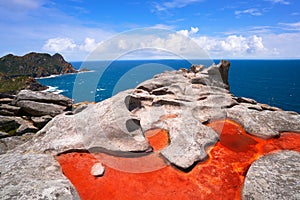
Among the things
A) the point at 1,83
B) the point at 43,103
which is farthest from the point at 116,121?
the point at 1,83

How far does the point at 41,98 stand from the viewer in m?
33.6

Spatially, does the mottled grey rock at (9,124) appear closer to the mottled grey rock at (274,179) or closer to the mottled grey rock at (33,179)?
the mottled grey rock at (33,179)

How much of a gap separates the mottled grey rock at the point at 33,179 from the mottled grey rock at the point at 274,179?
10.2m

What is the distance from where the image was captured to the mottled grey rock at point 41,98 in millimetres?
32884

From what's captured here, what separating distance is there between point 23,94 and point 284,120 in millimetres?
36021

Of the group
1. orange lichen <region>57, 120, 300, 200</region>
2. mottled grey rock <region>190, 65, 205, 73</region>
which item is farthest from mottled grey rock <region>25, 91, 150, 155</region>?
mottled grey rock <region>190, 65, 205, 73</region>

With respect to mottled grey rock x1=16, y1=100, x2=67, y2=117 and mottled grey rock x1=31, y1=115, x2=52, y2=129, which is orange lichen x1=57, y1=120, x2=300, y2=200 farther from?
mottled grey rock x1=16, y1=100, x2=67, y2=117

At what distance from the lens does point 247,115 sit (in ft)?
76.7

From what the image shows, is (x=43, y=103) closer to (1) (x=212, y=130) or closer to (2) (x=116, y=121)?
(2) (x=116, y=121)

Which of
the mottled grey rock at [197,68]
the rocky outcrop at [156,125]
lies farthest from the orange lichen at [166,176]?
the mottled grey rock at [197,68]

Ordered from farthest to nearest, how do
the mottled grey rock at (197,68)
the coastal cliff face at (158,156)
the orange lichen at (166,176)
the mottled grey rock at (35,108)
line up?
1. the mottled grey rock at (197,68)
2. the mottled grey rock at (35,108)
3. the orange lichen at (166,176)
4. the coastal cliff face at (158,156)

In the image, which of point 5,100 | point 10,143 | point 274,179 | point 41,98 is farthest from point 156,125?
point 5,100

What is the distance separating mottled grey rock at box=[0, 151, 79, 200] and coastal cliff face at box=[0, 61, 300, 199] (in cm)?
5

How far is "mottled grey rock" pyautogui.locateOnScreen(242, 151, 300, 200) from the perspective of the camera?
1180 cm
